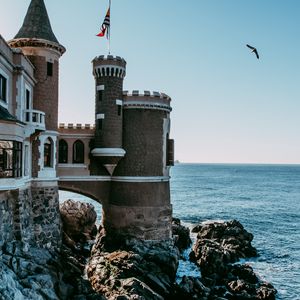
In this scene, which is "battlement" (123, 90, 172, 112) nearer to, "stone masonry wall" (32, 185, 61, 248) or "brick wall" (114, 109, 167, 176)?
"brick wall" (114, 109, 167, 176)

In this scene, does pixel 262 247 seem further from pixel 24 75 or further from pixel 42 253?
pixel 24 75

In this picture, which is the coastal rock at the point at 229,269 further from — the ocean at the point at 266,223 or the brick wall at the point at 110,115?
the brick wall at the point at 110,115

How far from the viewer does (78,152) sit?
32.8m

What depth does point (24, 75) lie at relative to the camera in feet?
75.8

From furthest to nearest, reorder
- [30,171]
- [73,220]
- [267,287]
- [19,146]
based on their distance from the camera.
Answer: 1. [73,220]
2. [267,287]
3. [30,171]
4. [19,146]

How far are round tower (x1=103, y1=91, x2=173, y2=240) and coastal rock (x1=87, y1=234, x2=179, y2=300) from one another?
43.7 inches

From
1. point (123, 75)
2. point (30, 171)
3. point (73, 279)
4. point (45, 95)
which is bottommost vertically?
point (73, 279)

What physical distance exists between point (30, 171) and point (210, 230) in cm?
2561

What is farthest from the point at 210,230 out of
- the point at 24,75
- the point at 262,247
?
the point at 24,75

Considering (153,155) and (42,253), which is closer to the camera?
(42,253)

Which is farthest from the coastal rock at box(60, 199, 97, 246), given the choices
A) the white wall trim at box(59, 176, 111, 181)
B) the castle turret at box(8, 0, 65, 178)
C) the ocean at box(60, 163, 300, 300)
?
the castle turret at box(8, 0, 65, 178)

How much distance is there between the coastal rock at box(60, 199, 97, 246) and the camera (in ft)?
128

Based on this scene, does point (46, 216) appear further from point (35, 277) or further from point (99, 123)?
point (99, 123)

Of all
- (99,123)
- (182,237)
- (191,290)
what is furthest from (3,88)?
(182,237)
